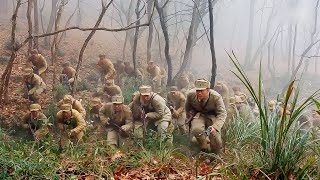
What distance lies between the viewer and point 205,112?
670cm

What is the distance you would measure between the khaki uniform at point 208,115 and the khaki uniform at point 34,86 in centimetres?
587

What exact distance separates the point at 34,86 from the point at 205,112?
638 centimetres

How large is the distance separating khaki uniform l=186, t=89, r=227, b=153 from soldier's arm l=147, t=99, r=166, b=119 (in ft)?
3.80

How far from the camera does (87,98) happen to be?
1233 centimetres

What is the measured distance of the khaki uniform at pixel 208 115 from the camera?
627cm

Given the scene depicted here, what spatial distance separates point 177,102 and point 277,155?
289 inches

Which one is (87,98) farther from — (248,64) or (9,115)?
(248,64)

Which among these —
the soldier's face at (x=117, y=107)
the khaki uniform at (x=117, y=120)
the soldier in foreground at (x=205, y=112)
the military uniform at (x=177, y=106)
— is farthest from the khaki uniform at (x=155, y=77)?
the soldier in foreground at (x=205, y=112)

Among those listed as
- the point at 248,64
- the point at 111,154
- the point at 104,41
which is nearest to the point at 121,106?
the point at 111,154

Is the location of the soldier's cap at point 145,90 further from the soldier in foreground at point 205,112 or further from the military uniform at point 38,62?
the military uniform at point 38,62

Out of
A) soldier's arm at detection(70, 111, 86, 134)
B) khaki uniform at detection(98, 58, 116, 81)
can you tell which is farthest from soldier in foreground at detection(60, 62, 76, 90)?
soldier's arm at detection(70, 111, 86, 134)

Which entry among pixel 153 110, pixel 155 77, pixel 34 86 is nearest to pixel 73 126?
pixel 153 110

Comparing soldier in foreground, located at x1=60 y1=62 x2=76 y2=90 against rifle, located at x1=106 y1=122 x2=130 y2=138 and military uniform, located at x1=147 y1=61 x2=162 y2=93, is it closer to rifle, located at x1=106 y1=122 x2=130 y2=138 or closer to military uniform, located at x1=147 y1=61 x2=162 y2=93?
military uniform, located at x1=147 y1=61 x2=162 y2=93

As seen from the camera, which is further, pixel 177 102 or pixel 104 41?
pixel 104 41
